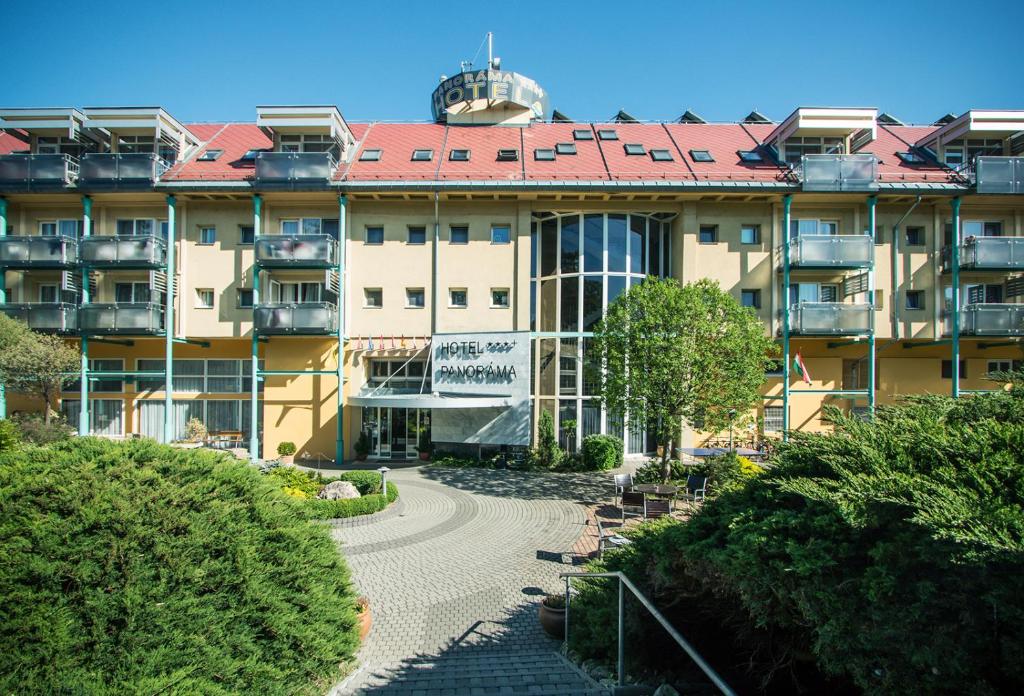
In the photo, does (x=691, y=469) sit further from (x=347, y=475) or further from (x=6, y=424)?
(x=6, y=424)

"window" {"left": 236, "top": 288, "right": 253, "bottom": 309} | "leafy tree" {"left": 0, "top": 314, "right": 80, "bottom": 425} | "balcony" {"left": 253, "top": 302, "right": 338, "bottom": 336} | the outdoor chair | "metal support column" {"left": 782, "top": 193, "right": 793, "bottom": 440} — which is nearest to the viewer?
the outdoor chair

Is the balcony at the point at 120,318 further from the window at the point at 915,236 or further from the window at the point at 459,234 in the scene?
the window at the point at 915,236

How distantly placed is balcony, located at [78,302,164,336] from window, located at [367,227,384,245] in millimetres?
8118

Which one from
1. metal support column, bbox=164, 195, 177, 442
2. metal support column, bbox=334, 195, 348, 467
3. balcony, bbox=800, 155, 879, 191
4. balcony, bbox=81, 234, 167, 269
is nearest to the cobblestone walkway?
metal support column, bbox=334, 195, 348, 467

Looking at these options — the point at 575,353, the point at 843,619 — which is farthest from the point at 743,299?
the point at 843,619

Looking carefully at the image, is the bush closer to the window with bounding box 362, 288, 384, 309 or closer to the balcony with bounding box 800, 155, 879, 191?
the window with bounding box 362, 288, 384, 309

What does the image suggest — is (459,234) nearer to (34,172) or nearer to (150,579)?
(34,172)

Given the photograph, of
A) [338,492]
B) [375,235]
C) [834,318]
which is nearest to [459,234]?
[375,235]

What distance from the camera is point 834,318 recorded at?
1758cm

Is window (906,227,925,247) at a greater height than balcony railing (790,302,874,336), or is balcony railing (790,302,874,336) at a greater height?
window (906,227,925,247)

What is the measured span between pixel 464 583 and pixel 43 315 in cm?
2022

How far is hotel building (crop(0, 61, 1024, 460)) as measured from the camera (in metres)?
18.0

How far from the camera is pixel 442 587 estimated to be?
7906mm

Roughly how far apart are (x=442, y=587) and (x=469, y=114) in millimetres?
22381
